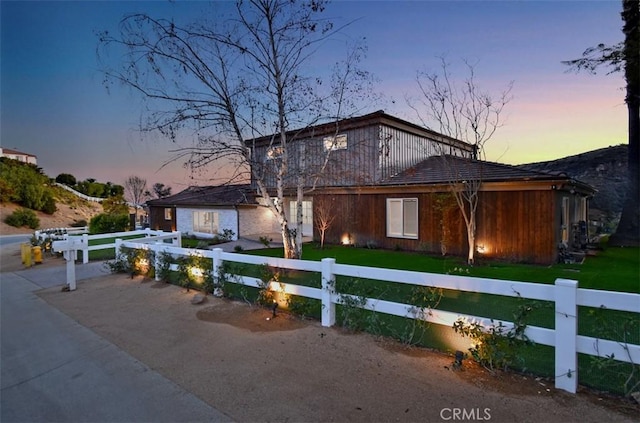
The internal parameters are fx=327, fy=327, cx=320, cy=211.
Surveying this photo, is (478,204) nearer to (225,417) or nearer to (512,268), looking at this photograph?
(512,268)

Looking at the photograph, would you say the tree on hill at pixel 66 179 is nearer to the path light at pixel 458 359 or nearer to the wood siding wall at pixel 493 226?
the wood siding wall at pixel 493 226

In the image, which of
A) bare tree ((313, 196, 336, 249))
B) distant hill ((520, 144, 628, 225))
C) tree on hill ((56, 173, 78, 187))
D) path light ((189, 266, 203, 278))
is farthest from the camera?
tree on hill ((56, 173, 78, 187))

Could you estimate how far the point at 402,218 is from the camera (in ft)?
42.5

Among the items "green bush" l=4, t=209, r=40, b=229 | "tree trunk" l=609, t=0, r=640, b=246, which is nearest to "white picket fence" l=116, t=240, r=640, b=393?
"tree trunk" l=609, t=0, r=640, b=246

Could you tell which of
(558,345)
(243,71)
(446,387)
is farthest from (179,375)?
(243,71)

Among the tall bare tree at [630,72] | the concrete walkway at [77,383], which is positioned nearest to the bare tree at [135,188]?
the concrete walkway at [77,383]

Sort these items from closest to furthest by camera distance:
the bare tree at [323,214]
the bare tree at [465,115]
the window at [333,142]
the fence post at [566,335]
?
the fence post at [566,335] < the window at [333,142] < the bare tree at [465,115] < the bare tree at [323,214]

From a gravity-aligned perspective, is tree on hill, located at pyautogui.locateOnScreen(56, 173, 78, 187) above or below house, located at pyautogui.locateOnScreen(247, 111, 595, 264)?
above

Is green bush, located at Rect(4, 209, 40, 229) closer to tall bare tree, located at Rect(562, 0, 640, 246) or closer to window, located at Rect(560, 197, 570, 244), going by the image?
window, located at Rect(560, 197, 570, 244)

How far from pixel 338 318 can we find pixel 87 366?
10.5ft

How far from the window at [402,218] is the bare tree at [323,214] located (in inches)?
110

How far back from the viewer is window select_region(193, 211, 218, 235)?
19.2 m

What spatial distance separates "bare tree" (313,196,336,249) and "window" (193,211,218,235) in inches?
268

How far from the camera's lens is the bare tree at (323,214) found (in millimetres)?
15008
